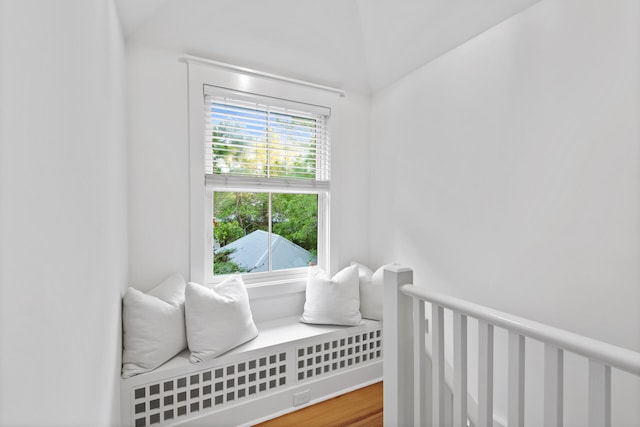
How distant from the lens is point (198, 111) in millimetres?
2172

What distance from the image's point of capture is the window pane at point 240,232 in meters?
2.34

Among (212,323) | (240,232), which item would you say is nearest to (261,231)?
(240,232)

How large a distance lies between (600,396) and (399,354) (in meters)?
0.59

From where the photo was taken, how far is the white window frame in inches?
85.0

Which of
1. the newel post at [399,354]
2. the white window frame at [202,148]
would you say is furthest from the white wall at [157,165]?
the newel post at [399,354]

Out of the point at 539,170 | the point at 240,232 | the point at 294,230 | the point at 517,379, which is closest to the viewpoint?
the point at 517,379

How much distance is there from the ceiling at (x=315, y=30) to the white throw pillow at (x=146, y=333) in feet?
5.18

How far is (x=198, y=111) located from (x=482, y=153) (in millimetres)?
1901

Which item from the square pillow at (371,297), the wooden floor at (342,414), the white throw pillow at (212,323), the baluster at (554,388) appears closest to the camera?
the baluster at (554,388)

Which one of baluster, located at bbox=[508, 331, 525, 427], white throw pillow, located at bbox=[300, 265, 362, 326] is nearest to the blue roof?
white throw pillow, located at bbox=[300, 265, 362, 326]

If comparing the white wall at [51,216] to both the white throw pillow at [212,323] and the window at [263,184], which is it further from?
the window at [263,184]

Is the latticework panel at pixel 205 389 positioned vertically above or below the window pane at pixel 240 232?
below

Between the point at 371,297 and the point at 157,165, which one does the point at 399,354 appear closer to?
the point at 371,297

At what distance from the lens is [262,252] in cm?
249
